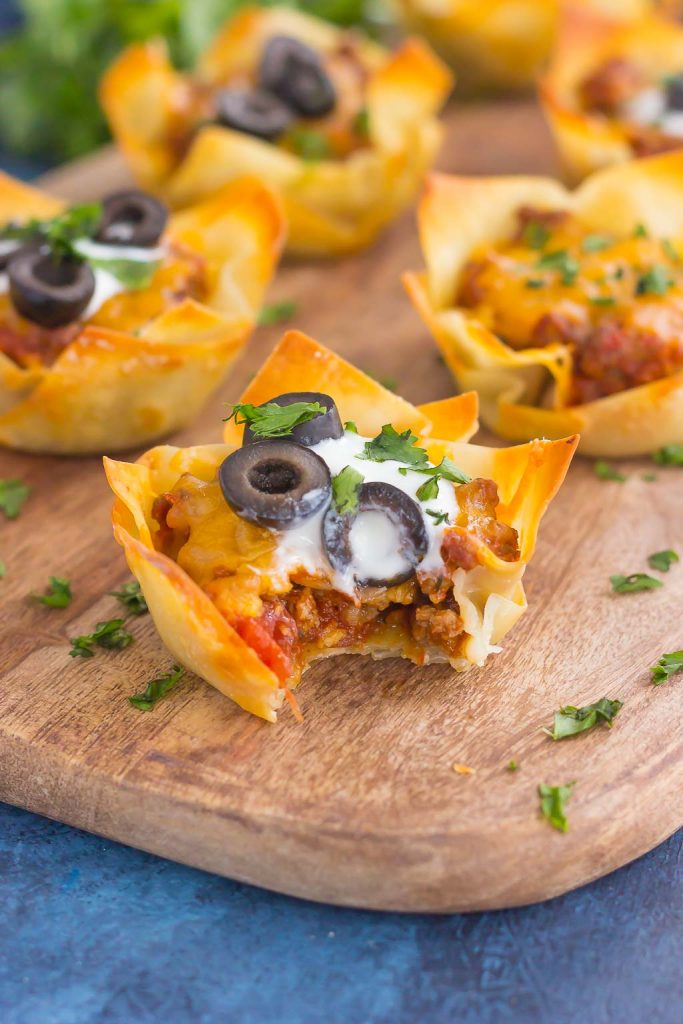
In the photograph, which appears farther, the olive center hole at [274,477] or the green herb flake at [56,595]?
the green herb flake at [56,595]

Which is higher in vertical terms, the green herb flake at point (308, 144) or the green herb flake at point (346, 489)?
the green herb flake at point (346, 489)

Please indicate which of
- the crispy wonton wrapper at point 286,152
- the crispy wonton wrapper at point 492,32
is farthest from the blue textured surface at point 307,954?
the crispy wonton wrapper at point 492,32

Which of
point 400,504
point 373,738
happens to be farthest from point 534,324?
point 373,738

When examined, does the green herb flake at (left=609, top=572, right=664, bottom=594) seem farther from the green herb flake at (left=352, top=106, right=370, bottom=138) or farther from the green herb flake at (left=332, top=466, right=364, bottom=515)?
the green herb flake at (left=352, top=106, right=370, bottom=138)

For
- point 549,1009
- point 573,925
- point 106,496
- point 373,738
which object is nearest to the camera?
point 549,1009

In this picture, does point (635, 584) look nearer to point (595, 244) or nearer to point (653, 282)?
point (653, 282)

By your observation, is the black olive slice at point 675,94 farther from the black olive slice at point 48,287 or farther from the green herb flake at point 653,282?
the black olive slice at point 48,287

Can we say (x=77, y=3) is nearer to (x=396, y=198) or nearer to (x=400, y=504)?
(x=396, y=198)
